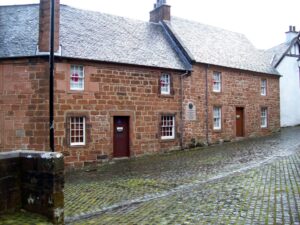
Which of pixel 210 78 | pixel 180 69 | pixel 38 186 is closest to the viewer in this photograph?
pixel 38 186

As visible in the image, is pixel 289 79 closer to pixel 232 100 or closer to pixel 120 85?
pixel 232 100

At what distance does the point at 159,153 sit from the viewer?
19281mm

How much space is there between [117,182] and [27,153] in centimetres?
607

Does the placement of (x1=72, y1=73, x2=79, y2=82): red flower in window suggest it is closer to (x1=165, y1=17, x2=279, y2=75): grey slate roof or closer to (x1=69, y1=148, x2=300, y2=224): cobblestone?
(x1=165, y1=17, x2=279, y2=75): grey slate roof

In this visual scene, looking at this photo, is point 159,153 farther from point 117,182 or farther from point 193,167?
point 117,182

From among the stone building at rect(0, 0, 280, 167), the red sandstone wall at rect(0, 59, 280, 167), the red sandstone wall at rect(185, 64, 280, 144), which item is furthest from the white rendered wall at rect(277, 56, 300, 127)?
the red sandstone wall at rect(0, 59, 280, 167)

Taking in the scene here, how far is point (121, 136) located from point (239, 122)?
10.4 metres

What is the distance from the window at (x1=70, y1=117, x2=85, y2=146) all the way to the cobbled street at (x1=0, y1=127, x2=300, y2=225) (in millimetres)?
1722

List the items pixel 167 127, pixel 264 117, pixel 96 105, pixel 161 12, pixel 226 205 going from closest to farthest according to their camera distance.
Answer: pixel 226 205, pixel 96 105, pixel 167 127, pixel 161 12, pixel 264 117

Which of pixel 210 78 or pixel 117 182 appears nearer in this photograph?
pixel 117 182

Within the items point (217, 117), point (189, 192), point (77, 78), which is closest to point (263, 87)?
point (217, 117)

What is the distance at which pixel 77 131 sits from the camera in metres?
16.4

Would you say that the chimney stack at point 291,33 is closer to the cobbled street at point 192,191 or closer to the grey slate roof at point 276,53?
the grey slate roof at point 276,53

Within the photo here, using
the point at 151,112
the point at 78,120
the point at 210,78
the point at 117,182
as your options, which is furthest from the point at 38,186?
the point at 210,78
